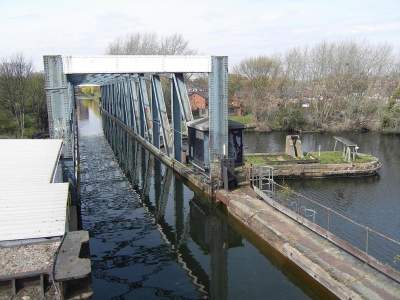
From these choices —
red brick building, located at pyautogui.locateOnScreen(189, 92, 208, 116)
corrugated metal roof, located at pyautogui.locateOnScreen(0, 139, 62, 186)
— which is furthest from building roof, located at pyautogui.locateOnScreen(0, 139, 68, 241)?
red brick building, located at pyautogui.locateOnScreen(189, 92, 208, 116)

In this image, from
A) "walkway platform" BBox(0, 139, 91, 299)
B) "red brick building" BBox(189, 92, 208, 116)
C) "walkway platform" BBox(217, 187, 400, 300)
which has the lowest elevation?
"walkway platform" BBox(217, 187, 400, 300)

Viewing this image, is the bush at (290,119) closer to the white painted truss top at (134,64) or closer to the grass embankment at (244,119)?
the grass embankment at (244,119)

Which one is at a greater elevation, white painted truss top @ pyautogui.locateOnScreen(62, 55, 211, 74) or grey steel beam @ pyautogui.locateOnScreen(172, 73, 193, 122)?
white painted truss top @ pyautogui.locateOnScreen(62, 55, 211, 74)

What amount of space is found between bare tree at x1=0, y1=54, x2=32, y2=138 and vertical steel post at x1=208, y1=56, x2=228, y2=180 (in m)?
24.1

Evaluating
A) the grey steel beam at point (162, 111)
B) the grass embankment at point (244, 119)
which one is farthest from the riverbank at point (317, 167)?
the grass embankment at point (244, 119)

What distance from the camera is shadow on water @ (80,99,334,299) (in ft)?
34.8

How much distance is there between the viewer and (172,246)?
45.2 feet

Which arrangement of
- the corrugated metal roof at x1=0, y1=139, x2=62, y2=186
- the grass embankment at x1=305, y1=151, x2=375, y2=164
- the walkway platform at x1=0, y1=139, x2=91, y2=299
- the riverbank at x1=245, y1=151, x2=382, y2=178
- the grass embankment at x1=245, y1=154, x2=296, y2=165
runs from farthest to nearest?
the grass embankment at x1=305, y1=151, x2=375, y2=164, the grass embankment at x1=245, y1=154, x2=296, y2=165, the riverbank at x1=245, y1=151, x2=382, y2=178, the corrugated metal roof at x1=0, y1=139, x2=62, y2=186, the walkway platform at x1=0, y1=139, x2=91, y2=299

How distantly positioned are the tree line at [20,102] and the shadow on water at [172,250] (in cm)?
1749

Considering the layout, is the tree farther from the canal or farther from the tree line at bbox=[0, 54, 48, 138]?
the canal

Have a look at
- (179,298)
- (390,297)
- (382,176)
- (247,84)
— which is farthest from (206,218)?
(247,84)

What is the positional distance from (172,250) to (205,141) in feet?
22.9

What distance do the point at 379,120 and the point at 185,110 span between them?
30.7 meters

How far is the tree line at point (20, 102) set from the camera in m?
35.9
